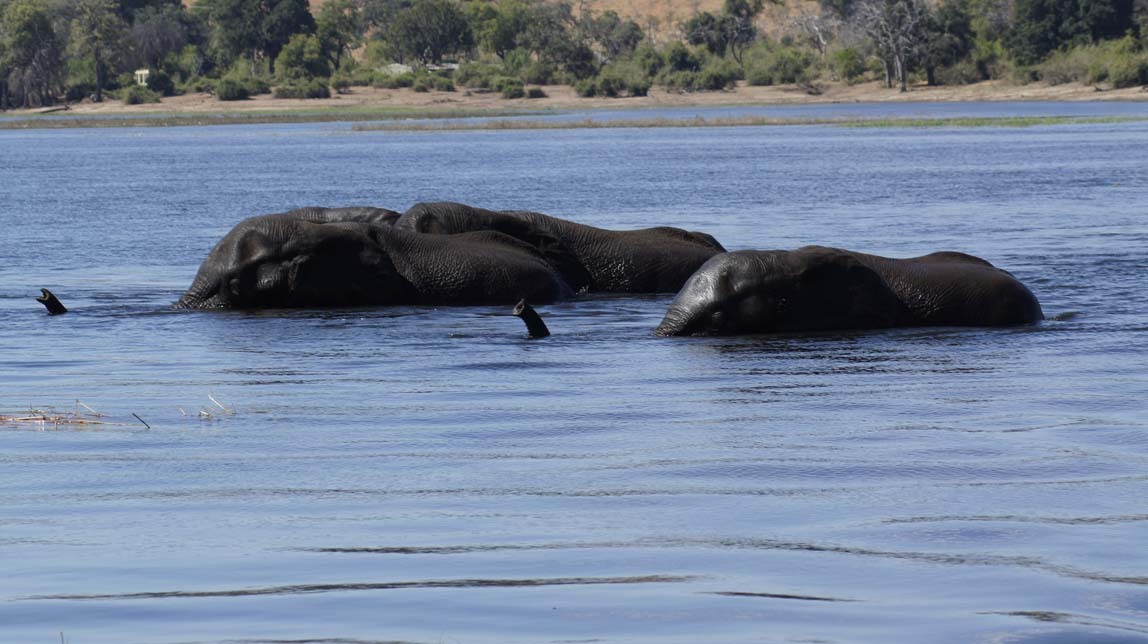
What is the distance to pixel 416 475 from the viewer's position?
9.34 metres

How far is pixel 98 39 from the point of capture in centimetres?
14150

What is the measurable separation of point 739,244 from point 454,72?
352ft

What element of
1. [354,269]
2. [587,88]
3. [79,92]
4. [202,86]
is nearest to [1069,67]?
[587,88]

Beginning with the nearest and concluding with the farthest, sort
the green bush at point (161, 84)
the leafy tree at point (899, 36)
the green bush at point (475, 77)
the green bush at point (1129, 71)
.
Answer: the green bush at point (1129, 71)
the leafy tree at point (899, 36)
the green bush at point (475, 77)
the green bush at point (161, 84)

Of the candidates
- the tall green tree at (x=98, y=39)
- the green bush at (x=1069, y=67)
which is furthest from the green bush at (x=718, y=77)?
the tall green tree at (x=98, y=39)

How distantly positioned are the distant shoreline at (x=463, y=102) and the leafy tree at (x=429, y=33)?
19912 mm

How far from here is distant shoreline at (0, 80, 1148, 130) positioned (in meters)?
110

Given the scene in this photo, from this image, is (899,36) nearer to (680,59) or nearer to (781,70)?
(781,70)

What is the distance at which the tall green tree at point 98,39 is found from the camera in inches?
5591

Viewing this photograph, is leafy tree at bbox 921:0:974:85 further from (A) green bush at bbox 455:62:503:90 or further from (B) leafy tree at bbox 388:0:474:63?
(B) leafy tree at bbox 388:0:474:63

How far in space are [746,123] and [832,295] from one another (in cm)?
7172

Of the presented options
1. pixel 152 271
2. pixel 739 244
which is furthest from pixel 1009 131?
pixel 152 271

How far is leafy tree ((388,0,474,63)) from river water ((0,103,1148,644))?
126 metres

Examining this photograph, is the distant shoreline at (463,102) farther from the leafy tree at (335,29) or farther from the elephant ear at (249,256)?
the elephant ear at (249,256)
